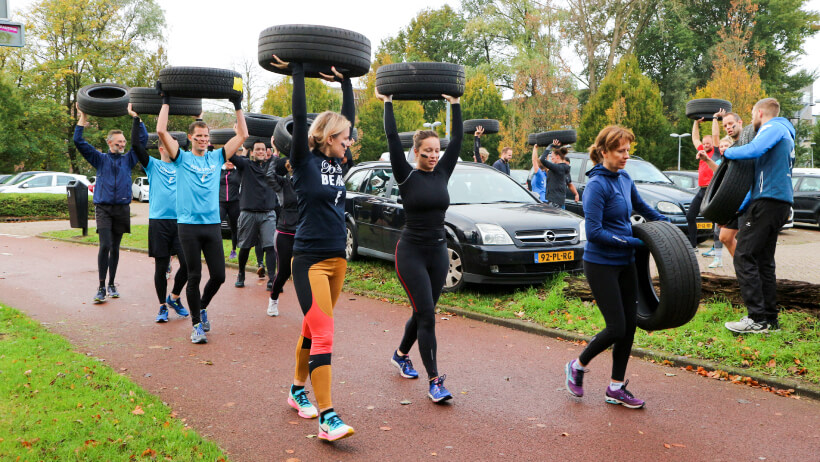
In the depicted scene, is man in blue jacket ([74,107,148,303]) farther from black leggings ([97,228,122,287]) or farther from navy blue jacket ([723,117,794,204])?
navy blue jacket ([723,117,794,204])

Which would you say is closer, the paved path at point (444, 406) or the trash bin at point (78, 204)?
the paved path at point (444, 406)

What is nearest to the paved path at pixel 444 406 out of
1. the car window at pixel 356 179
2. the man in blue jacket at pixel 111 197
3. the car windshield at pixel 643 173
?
the man in blue jacket at pixel 111 197

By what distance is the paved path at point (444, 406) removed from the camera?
3984 millimetres

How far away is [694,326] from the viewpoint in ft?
21.5

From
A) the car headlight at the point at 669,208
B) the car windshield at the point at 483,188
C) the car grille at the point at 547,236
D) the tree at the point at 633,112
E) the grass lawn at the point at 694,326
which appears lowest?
the grass lawn at the point at 694,326

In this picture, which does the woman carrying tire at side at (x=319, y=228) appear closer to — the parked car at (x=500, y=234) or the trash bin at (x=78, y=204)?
the parked car at (x=500, y=234)

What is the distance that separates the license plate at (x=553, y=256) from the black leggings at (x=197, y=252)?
384 centimetres

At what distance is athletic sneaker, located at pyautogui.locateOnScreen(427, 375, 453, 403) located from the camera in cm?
470

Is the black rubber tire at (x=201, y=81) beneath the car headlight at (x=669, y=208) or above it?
above

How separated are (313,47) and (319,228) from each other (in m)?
1.30

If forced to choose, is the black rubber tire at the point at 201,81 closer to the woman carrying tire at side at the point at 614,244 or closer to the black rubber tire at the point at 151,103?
the black rubber tire at the point at 151,103

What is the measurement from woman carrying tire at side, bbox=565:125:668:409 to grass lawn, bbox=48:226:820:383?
5.27 feet

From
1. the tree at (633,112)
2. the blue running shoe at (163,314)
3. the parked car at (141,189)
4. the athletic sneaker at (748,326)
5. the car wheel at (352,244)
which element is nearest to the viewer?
the athletic sneaker at (748,326)

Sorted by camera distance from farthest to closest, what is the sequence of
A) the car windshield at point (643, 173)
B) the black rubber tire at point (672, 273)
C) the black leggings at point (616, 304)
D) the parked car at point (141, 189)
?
1. the parked car at point (141, 189)
2. the car windshield at point (643, 173)
3. the black leggings at point (616, 304)
4. the black rubber tire at point (672, 273)
